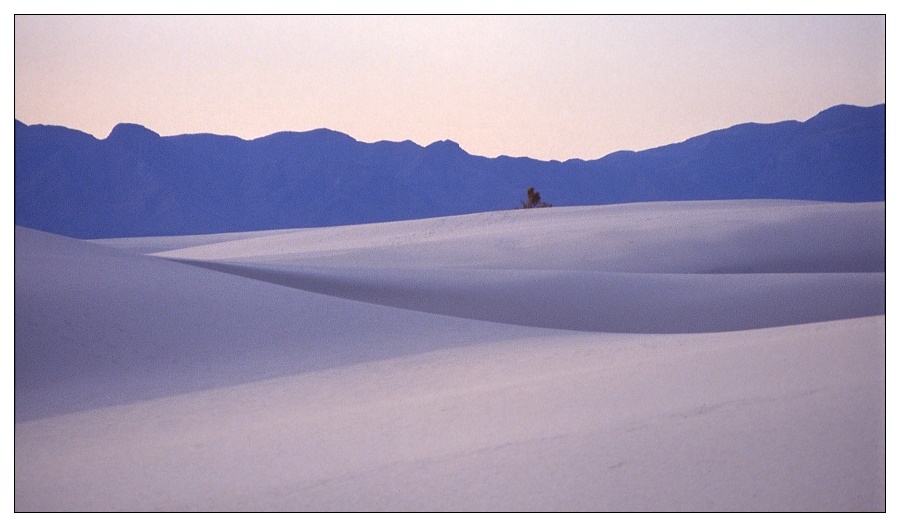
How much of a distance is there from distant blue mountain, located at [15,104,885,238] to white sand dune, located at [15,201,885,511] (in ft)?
5.77

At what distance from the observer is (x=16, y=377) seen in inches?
264

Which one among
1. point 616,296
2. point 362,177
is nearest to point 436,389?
point 616,296

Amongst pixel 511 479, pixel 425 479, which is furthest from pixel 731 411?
pixel 425 479

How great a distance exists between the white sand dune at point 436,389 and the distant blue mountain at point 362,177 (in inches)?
69.3

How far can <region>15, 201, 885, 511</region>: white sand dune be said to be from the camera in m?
3.67

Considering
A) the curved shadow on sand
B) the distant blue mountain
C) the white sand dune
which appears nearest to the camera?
the white sand dune

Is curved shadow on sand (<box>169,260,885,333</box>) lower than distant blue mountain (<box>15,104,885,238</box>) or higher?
lower

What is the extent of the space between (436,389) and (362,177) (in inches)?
3952

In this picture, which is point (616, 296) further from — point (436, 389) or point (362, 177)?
point (362, 177)

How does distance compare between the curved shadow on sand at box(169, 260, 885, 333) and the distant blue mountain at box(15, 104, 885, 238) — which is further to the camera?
the distant blue mountain at box(15, 104, 885, 238)

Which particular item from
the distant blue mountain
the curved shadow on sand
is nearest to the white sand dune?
the curved shadow on sand

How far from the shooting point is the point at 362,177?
343 feet

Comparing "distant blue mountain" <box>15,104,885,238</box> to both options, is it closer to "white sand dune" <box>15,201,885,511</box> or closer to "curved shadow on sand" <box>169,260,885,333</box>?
"curved shadow on sand" <box>169,260,885,333</box>

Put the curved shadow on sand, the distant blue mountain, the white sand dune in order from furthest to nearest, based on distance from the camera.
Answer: the distant blue mountain, the curved shadow on sand, the white sand dune
